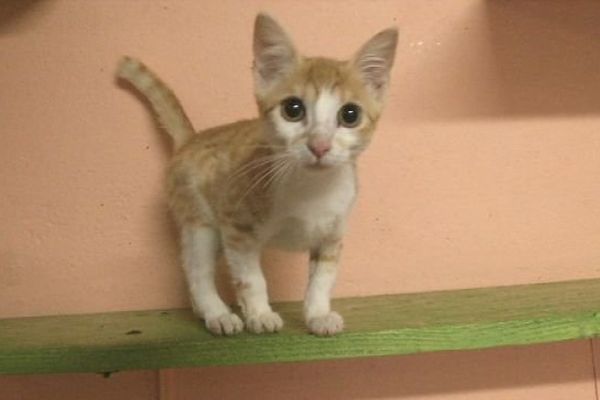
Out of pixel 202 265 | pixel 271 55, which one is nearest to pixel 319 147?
pixel 271 55

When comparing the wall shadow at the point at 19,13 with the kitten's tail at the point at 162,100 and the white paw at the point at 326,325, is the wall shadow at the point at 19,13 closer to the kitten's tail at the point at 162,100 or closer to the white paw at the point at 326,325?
the kitten's tail at the point at 162,100

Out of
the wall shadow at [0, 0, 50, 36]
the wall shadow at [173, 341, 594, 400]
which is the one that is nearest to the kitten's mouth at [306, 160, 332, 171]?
the wall shadow at [173, 341, 594, 400]

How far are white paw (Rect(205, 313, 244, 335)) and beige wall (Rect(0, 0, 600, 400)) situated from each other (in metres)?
0.21

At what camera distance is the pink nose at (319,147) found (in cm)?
73

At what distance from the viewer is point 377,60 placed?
824 millimetres

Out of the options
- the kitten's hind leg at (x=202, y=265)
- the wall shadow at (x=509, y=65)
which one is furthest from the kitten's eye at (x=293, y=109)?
the wall shadow at (x=509, y=65)

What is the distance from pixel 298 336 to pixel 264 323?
0.05 m

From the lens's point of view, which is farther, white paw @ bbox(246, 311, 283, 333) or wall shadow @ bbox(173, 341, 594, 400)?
wall shadow @ bbox(173, 341, 594, 400)

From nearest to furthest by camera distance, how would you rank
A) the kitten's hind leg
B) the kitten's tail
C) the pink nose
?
the pink nose < the kitten's hind leg < the kitten's tail

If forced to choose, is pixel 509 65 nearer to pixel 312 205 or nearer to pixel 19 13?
pixel 312 205

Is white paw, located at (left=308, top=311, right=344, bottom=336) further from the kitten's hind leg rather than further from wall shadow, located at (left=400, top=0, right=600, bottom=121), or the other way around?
wall shadow, located at (left=400, top=0, right=600, bottom=121)

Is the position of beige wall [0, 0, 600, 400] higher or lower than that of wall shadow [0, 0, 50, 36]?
lower

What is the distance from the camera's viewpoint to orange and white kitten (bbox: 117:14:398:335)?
0.77m

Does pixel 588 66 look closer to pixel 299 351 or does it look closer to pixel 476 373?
pixel 476 373
